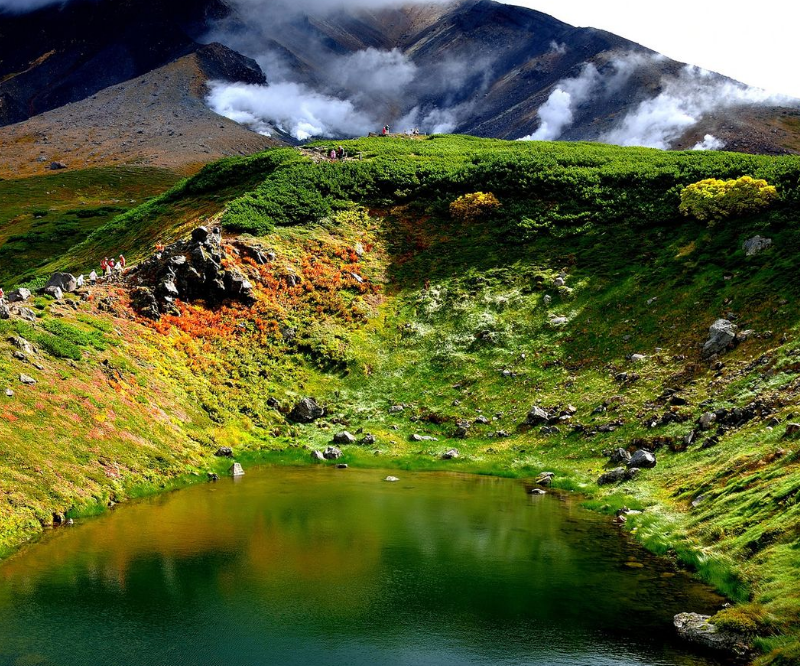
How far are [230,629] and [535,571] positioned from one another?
11872 millimetres

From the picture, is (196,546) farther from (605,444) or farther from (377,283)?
(377,283)

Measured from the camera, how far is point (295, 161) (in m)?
87.8

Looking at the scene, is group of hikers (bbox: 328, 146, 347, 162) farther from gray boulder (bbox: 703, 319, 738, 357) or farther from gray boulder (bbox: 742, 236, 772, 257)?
gray boulder (bbox: 703, 319, 738, 357)

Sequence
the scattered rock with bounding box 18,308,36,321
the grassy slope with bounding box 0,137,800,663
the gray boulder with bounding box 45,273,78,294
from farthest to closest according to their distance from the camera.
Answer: the gray boulder with bounding box 45,273,78,294
the scattered rock with bounding box 18,308,36,321
the grassy slope with bounding box 0,137,800,663

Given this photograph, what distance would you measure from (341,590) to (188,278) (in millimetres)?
40770

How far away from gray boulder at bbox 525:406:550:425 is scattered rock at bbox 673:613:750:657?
84.9 ft

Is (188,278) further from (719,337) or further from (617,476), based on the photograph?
(719,337)

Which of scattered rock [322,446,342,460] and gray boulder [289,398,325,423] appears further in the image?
gray boulder [289,398,325,423]

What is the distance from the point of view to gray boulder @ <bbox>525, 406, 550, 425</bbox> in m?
45.2

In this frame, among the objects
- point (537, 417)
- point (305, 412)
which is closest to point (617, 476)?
point (537, 417)

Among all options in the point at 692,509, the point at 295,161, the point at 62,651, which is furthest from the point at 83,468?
the point at 295,161

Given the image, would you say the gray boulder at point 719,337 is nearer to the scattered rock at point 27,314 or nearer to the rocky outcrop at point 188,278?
the rocky outcrop at point 188,278

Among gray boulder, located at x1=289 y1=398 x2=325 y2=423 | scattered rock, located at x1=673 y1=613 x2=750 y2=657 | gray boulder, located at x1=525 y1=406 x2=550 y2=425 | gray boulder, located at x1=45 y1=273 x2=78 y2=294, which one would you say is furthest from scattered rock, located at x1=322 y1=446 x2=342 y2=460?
scattered rock, located at x1=673 y1=613 x2=750 y2=657

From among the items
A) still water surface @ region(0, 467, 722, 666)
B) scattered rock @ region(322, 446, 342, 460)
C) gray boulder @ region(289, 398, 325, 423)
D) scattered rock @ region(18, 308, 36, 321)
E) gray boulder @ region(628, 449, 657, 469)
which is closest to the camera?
still water surface @ region(0, 467, 722, 666)
